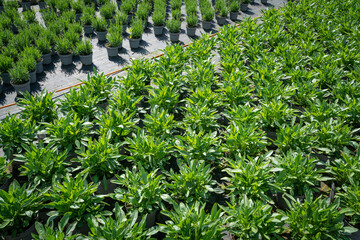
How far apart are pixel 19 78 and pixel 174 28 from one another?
4.29 meters

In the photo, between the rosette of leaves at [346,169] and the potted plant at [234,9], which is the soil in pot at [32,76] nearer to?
the rosette of leaves at [346,169]

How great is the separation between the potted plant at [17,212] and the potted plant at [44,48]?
430 cm

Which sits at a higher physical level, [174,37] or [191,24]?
[191,24]

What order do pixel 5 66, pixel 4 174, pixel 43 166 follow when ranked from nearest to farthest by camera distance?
1. pixel 43 166
2. pixel 4 174
3. pixel 5 66

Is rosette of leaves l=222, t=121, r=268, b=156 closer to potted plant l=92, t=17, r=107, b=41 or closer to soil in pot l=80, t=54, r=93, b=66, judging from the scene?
soil in pot l=80, t=54, r=93, b=66

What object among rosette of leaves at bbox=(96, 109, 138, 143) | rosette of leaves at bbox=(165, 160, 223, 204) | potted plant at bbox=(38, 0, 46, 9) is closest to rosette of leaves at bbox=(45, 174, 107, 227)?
rosette of leaves at bbox=(165, 160, 223, 204)

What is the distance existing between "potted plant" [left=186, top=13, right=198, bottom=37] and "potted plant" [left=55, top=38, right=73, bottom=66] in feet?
11.9

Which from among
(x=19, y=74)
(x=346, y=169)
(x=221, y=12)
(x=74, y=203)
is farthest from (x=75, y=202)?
(x=221, y=12)

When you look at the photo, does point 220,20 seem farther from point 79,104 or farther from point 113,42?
point 79,104

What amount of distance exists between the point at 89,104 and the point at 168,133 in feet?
4.39

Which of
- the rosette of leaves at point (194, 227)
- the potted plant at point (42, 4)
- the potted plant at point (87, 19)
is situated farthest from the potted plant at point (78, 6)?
the rosette of leaves at point (194, 227)

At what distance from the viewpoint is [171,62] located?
5.32 metres

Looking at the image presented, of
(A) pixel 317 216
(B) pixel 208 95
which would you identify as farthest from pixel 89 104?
(A) pixel 317 216

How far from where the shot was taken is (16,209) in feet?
9.15
